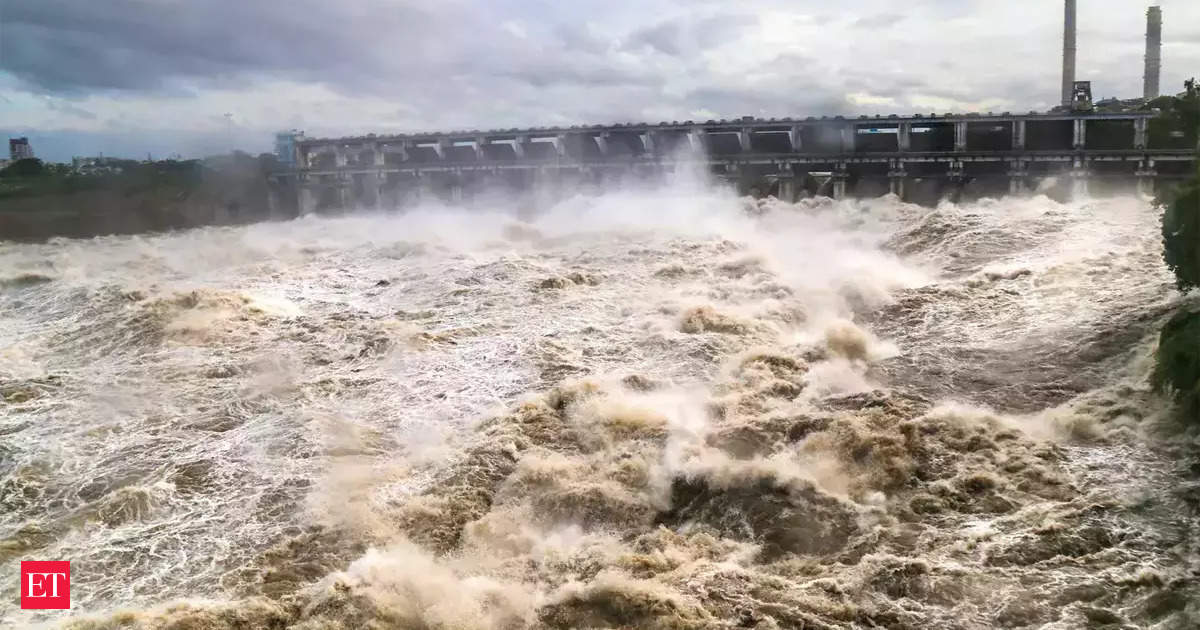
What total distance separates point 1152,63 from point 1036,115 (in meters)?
16.8

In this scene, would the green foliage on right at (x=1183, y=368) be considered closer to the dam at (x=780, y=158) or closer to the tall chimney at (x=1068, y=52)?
the dam at (x=780, y=158)

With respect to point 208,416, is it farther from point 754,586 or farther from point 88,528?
point 754,586

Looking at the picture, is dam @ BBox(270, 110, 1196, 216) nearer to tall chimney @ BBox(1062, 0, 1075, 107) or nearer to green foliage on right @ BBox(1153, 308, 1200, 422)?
tall chimney @ BBox(1062, 0, 1075, 107)

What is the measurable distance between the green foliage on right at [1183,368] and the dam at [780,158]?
16.8 metres

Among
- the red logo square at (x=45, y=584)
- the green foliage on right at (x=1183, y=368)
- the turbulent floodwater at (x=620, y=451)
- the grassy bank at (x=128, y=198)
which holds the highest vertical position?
the grassy bank at (x=128, y=198)

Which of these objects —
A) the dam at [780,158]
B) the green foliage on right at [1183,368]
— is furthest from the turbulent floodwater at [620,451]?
the dam at [780,158]

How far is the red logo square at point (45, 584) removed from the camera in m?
5.94

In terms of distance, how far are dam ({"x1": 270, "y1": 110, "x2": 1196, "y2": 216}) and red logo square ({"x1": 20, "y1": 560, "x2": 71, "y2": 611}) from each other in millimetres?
23884

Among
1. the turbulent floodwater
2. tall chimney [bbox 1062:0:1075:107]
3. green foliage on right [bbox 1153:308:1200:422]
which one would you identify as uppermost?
tall chimney [bbox 1062:0:1075:107]

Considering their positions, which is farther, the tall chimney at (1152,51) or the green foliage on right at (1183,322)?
the tall chimney at (1152,51)

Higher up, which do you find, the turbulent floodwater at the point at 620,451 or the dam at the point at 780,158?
the dam at the point at 780,158

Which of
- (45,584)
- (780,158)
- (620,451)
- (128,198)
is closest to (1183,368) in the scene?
(620,451)

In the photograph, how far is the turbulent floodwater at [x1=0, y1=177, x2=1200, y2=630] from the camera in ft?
19.0

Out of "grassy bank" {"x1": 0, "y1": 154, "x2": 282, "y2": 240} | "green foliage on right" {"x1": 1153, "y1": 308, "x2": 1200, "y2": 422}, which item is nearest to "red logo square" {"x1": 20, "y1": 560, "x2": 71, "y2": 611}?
"green foliage on right" {"x1": 1153, "y1": 308, "x2": 1200, "y2": 422}
